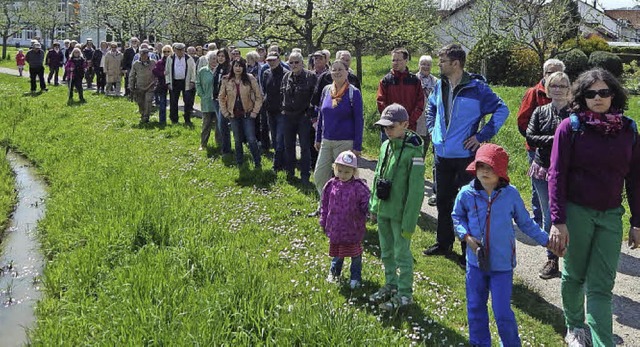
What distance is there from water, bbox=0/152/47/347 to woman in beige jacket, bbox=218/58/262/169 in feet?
10.9

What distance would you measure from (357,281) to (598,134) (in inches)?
96.7

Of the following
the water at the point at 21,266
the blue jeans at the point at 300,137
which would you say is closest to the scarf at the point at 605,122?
the blue jeans at the point at 300,137

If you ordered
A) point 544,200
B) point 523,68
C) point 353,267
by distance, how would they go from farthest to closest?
point 523,68
point 544,200
point 353,267

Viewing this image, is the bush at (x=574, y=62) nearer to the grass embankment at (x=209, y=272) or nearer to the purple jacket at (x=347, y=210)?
the grass embankment at (x=209, y=272)

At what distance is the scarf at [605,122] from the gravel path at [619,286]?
181cm

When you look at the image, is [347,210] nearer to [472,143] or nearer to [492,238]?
[492,238]

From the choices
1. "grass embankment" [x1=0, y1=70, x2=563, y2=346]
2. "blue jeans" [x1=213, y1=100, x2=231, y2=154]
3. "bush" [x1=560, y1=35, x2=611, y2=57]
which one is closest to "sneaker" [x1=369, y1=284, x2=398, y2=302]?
"grass embankment" [x1=0, y1=70, x2=563, y2=346]

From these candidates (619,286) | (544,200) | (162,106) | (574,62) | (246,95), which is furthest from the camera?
(574,62)

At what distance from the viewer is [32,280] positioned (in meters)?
6.03

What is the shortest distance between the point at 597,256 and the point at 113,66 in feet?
56.5

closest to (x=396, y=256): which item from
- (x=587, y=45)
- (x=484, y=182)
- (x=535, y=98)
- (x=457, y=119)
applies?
(x=484, y=182)

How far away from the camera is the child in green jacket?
15.3 feet

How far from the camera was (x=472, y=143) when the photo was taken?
5480 mm

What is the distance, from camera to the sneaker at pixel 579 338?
13.7 ft
